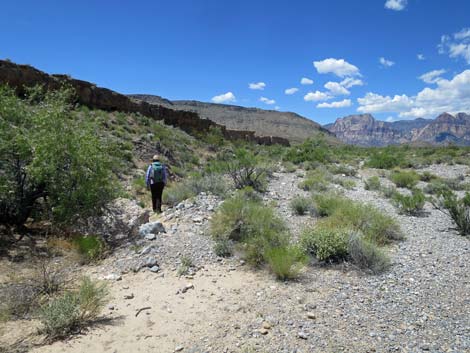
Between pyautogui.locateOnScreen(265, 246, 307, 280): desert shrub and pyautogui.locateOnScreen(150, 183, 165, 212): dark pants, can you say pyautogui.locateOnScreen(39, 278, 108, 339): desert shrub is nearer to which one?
pyautogui.locateOnScreen(265, 246, 307, 280): desert shrub

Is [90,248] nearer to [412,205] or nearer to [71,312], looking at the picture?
[71,312]

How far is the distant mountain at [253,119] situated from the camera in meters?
82.2

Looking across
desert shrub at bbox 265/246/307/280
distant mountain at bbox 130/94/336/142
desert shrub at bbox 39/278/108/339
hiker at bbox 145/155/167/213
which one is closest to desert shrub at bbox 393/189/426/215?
desert shrub at bbox 265/246/307/280

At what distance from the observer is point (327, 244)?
220 inches

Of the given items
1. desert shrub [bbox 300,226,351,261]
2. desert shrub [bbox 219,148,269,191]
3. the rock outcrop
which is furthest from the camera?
the rock outcrop

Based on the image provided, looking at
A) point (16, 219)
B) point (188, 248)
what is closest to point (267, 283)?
point (188, 248)

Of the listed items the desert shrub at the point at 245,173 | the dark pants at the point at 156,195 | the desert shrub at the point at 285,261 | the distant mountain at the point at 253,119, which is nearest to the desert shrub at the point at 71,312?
the desert shrub at the point at 285,261

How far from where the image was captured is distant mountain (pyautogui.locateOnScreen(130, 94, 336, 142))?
82.2 metres

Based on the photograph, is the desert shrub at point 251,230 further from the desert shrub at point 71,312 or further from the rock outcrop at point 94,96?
the rock outcrop at point 94,96

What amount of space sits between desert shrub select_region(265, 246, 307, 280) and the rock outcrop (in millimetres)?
7317

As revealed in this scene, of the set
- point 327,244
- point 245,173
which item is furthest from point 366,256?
point 245,173

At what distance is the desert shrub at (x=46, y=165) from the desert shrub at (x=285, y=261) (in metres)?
4.15

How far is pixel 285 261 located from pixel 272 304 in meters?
0.86

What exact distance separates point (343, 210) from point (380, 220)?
2.82 ft
